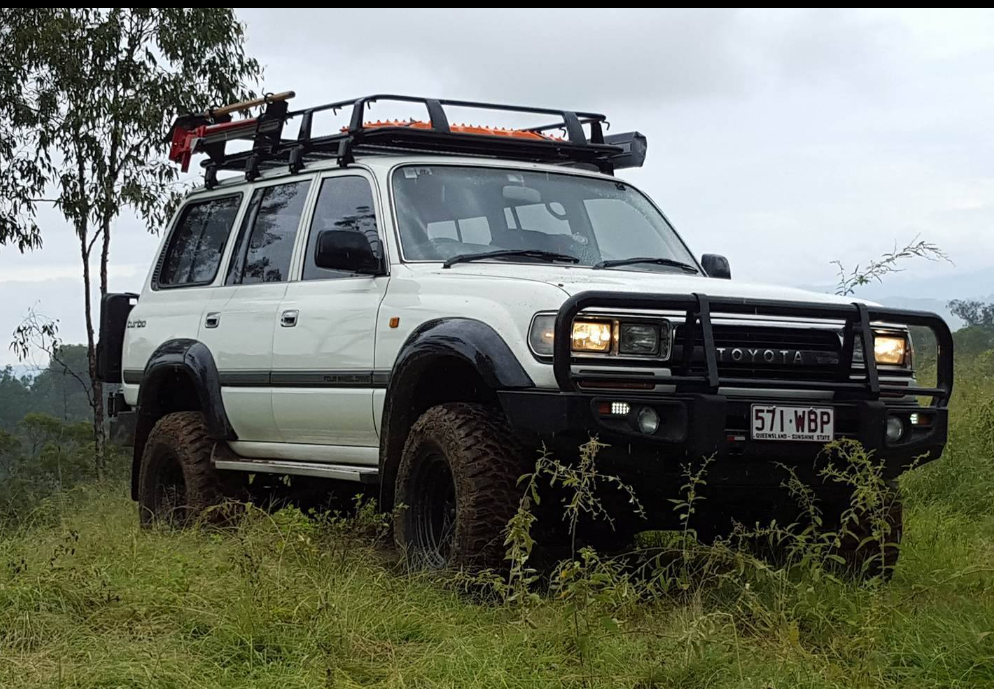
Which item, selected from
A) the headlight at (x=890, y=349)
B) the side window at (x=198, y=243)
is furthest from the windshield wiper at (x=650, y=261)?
the side window at (x=198, y=243)

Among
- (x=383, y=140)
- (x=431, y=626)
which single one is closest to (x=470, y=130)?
(x=383, y=140)

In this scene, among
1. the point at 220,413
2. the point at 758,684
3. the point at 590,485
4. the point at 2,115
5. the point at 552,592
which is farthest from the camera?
the point at 2,115

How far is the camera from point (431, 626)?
16.4ft

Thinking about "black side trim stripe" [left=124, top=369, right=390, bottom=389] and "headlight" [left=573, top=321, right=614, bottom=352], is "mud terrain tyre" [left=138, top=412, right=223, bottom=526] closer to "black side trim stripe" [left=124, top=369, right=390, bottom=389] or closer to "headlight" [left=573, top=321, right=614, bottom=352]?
"black side trim stripe" [left=124, top=369, right=390, bottom=389]

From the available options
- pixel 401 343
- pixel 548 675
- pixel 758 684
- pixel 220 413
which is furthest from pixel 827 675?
pixel 220 413

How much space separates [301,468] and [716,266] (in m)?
2.37

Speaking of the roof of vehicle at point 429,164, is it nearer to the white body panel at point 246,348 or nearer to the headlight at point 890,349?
the white body panel at point 246,348

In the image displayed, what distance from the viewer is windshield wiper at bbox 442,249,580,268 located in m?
6.37

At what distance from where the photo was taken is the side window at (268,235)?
7.55 metres

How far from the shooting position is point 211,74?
1948 centimetres

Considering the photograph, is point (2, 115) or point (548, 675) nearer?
point (548, 675)

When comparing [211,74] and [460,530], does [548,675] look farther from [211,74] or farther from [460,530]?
[211,74]

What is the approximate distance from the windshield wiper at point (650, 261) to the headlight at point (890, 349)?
4.05ft

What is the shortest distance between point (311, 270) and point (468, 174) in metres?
0.99
